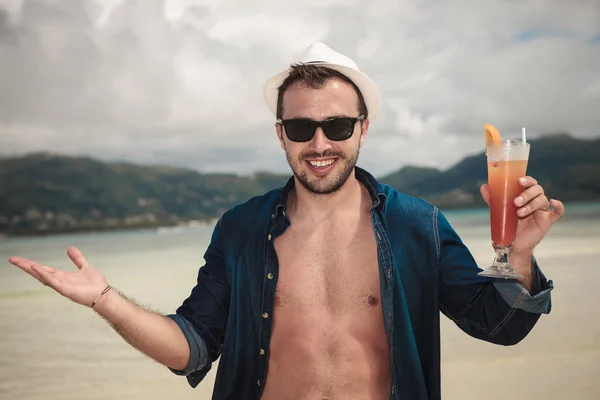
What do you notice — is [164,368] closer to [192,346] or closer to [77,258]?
[192,346]

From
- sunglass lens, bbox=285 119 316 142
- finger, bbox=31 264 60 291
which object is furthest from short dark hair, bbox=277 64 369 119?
finger, bbox=31 264 60 291

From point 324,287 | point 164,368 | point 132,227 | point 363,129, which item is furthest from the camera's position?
point 132,227

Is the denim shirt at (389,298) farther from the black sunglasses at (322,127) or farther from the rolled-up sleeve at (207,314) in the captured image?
the black sunglasses at (322,127)

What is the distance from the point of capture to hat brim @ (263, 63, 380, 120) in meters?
1.97

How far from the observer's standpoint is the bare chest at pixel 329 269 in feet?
6.42

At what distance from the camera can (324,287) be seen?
78.1 inches

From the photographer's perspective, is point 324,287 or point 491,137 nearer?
point 491,137

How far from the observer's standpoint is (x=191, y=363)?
73.5 inches

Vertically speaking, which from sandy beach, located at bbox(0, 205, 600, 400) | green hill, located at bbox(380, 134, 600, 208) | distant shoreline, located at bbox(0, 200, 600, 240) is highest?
green hill, located at bbox(380, 134, 600, 208)

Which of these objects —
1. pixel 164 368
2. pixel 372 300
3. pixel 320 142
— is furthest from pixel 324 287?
pixel 164 368

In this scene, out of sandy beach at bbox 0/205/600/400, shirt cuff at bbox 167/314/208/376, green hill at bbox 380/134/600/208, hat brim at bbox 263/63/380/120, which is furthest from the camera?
green hill at bbox 380/134/600/208

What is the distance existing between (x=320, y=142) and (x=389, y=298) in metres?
0.55

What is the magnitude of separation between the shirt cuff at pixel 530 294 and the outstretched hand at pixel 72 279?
44.3 inches

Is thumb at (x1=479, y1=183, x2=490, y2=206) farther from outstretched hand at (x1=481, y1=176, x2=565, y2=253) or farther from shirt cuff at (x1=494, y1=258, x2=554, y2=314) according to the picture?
shirt cuff at (x1=494, y1=258, x2=554, y2=314)
